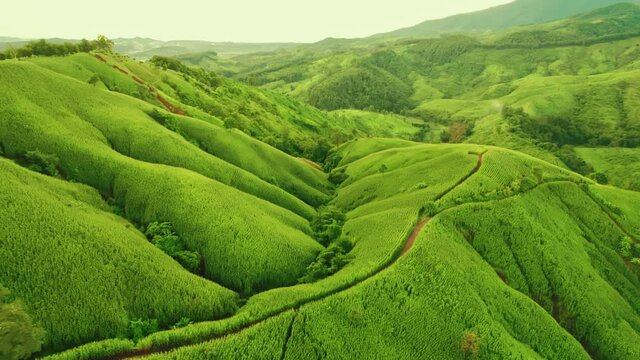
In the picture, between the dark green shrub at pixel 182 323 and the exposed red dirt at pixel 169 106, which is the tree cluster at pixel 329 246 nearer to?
the dark green shrub at pixel 182 323

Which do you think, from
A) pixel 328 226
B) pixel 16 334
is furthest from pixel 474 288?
pixel 16 334

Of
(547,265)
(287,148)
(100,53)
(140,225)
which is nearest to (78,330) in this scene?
(140,225)

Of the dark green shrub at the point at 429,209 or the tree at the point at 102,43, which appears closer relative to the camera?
the dark green shrub at the point at 429,209

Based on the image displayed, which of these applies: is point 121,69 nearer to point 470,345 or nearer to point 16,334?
point 16,334

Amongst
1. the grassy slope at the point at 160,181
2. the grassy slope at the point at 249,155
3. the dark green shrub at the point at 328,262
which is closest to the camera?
the dark green shrub at the point at 328,262

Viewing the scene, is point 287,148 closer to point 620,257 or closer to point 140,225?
point 140,225

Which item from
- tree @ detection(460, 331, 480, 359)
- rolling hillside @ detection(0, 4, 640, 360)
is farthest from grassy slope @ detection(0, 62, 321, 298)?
tree @ detection(460, 331, 480, 359)

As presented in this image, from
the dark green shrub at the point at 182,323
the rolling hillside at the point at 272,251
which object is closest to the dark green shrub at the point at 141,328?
the rolling hillside at the point at 272,251
